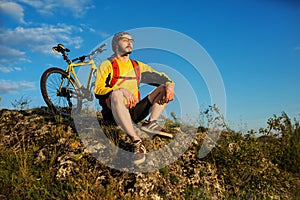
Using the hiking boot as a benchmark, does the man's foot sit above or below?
above

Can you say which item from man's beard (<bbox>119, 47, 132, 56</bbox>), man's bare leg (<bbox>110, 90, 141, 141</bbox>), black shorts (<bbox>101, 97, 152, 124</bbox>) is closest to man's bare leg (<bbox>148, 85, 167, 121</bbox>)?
black shorts (<bbox>101, 97, 152, 124</bbox>)

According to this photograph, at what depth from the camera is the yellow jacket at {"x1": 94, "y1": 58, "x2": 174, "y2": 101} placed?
232 inches

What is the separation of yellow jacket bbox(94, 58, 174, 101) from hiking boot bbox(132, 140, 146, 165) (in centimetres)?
108

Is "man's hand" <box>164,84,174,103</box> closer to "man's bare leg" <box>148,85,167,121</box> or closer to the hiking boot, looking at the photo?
"man's bare leg" <box>148,85,167,121</box>

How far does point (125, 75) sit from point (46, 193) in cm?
255

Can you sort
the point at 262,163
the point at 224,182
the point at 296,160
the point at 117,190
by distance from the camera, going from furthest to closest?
the point at 296,160 → the point at 262,163 → the point at 224,182 → the point at 117,190

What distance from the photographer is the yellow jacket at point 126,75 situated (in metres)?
5.90

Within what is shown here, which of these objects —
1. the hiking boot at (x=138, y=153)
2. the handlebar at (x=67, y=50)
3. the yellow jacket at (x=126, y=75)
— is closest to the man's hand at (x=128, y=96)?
the yellow jacket at (x=126, y=75)

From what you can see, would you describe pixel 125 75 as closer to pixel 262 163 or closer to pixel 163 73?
pixel 163 73

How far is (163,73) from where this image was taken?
20.7 feet

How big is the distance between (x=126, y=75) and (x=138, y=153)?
1563mm

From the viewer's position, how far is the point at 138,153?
555 centimetres

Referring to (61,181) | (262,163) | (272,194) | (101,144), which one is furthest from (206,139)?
(61,181)

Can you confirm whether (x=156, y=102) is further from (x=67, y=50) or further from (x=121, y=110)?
(x=67, y=50)
